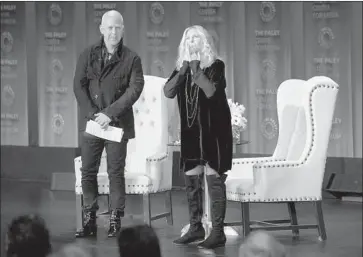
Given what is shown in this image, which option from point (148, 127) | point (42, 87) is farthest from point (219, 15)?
point (148, 127)

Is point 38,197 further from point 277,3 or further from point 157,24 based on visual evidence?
point 277,3

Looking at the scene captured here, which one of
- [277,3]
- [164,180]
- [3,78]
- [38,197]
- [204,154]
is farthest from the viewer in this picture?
[3,78]

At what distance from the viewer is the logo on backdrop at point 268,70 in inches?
356

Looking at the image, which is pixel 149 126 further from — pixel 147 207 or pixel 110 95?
pixel 110 95

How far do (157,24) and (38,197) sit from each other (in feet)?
8.22

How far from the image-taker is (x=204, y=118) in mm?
5316

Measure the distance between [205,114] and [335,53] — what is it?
3721mm

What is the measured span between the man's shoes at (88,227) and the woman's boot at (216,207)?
37.7 inches

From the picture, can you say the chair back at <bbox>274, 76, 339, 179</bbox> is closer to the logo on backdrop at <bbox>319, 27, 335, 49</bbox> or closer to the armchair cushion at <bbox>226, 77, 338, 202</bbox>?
the armchair cushion at <bbox>226, 77, 338, 202</bbox>

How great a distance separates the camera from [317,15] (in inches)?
345

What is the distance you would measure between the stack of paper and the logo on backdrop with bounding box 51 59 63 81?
4322mm

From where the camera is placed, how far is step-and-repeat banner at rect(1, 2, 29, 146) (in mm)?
10195

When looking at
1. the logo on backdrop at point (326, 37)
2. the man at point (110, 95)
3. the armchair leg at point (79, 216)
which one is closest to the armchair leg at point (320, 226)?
the man at point (110, 95)

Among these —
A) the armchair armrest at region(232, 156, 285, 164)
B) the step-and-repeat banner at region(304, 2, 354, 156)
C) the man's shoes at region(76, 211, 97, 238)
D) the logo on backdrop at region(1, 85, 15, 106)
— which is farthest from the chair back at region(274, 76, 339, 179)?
the logo on backdrop at region(1, 85, 15, 106)
